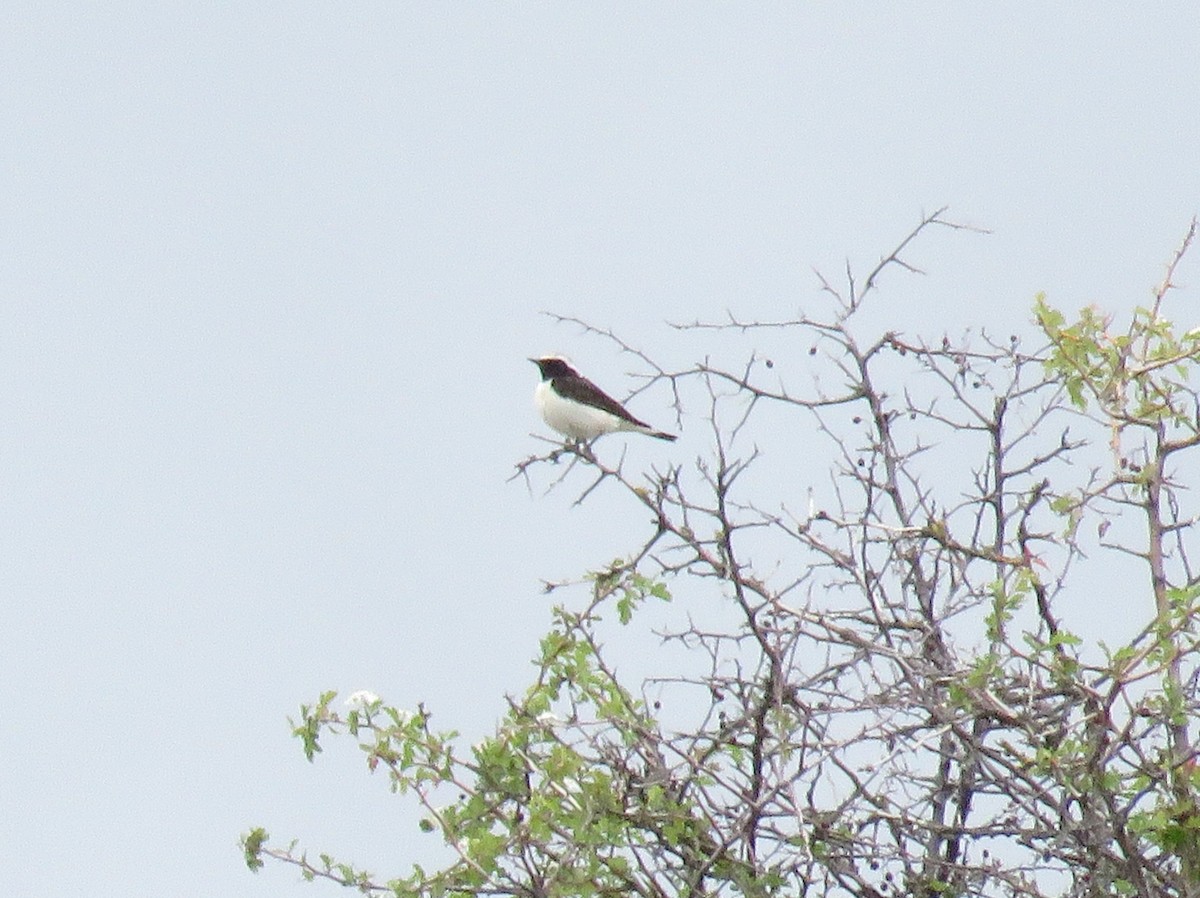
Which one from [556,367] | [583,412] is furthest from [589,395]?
[556,367]

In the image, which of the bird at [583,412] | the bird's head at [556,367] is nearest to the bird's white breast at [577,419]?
the bird at [583,412]

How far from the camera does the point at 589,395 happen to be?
527 inches

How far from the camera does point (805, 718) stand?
6.39m

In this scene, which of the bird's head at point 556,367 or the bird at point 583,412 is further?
the bird's head at point 556,367

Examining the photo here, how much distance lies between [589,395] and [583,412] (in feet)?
0.55

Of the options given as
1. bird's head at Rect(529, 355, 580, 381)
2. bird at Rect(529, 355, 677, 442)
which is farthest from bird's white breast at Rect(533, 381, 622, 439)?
bird's head at Rect(529, 355, 580, 381)

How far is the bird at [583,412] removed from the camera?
13281mm

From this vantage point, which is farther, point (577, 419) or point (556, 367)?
point (556, 367)

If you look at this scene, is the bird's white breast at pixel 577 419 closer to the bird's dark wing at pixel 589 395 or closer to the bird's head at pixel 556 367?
the bird's dark wing at pixel 589 395

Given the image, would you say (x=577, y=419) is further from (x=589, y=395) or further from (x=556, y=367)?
(x=556, y=367)

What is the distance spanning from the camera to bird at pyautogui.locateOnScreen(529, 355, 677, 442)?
523 inches

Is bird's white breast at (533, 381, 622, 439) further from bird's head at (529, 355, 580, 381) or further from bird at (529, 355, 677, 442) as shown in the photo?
bird's head at (529, 355, 580, 381)

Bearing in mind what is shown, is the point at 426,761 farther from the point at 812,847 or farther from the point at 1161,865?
the point at 1161,865

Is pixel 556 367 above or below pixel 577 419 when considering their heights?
above
